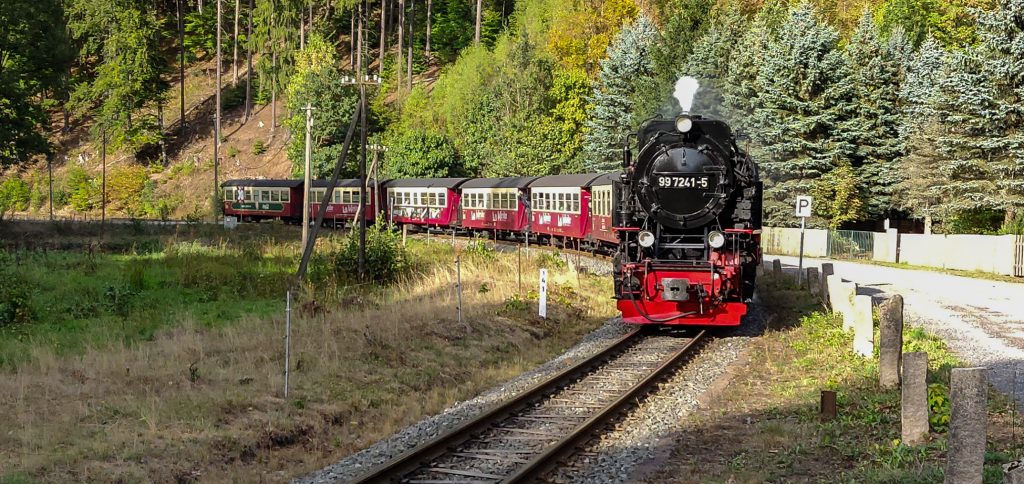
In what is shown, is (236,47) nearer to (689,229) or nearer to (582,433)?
(689,229)

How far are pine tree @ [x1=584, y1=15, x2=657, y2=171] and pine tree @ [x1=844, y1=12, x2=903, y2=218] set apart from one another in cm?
1158

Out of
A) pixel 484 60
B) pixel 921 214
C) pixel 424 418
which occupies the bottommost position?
pixel 424 418

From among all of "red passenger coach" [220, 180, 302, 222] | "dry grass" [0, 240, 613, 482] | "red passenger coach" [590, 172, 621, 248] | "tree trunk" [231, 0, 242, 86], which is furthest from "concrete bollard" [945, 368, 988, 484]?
"tree trunk" [231, 0, 242, 86]

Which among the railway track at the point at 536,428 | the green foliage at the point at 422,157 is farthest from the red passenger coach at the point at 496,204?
the railway track at the point at 536,428

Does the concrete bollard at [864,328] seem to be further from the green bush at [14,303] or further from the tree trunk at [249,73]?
the tree trunk at [249,73]

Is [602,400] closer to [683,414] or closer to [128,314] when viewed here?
[683,414]

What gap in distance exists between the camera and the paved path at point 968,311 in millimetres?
14633

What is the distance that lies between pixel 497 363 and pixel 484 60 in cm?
5467

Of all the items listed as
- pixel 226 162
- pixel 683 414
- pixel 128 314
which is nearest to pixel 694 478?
pixel 683 414

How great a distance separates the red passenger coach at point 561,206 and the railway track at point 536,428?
18.1 m

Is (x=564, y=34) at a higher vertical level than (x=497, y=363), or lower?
higher

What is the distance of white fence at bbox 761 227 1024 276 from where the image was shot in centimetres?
3144

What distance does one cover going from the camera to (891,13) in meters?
63.3

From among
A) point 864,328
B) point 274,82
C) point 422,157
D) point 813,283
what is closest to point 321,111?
point 422,157
